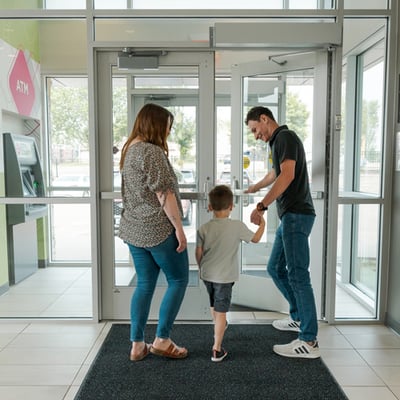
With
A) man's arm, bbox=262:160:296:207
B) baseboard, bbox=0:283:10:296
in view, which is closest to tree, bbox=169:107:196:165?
man's arm, bbox=262:160:296:207

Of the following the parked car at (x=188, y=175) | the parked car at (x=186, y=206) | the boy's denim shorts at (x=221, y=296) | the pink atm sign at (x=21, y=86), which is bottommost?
the boy's denim shorts at (x=221, y=296)

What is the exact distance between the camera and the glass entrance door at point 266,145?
10.1ft

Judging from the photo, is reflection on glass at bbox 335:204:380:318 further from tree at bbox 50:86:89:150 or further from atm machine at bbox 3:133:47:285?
atm machine at bbox 3:133:47:285

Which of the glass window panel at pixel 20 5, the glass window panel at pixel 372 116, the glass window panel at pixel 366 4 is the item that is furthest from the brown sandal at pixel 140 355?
the glass window panel at pixel 366 4

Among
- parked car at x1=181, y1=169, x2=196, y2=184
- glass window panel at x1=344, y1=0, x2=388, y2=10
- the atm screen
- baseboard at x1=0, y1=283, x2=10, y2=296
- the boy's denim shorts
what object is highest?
glass window panel at x1=344, y1=0, x2=388, y2=10

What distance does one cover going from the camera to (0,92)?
10.5ft

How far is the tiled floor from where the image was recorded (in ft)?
7.34

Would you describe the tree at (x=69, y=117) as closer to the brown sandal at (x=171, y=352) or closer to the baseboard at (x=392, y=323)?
the brown sandal at (x=171, y=352)

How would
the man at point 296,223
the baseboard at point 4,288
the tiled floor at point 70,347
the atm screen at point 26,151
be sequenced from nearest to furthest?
the tiled floor at point 70,347
the man at point 296,223
the atm screen at point 26,151
the baseboard at point 4,288

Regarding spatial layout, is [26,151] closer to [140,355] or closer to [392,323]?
[140,355]

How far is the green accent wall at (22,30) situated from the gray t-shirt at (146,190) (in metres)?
1.44

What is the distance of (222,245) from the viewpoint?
2.44 metres

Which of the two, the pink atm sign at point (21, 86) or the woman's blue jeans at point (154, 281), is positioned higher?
the pink atm sign at point (21, 86)

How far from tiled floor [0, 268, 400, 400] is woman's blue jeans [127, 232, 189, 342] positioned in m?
0.44
